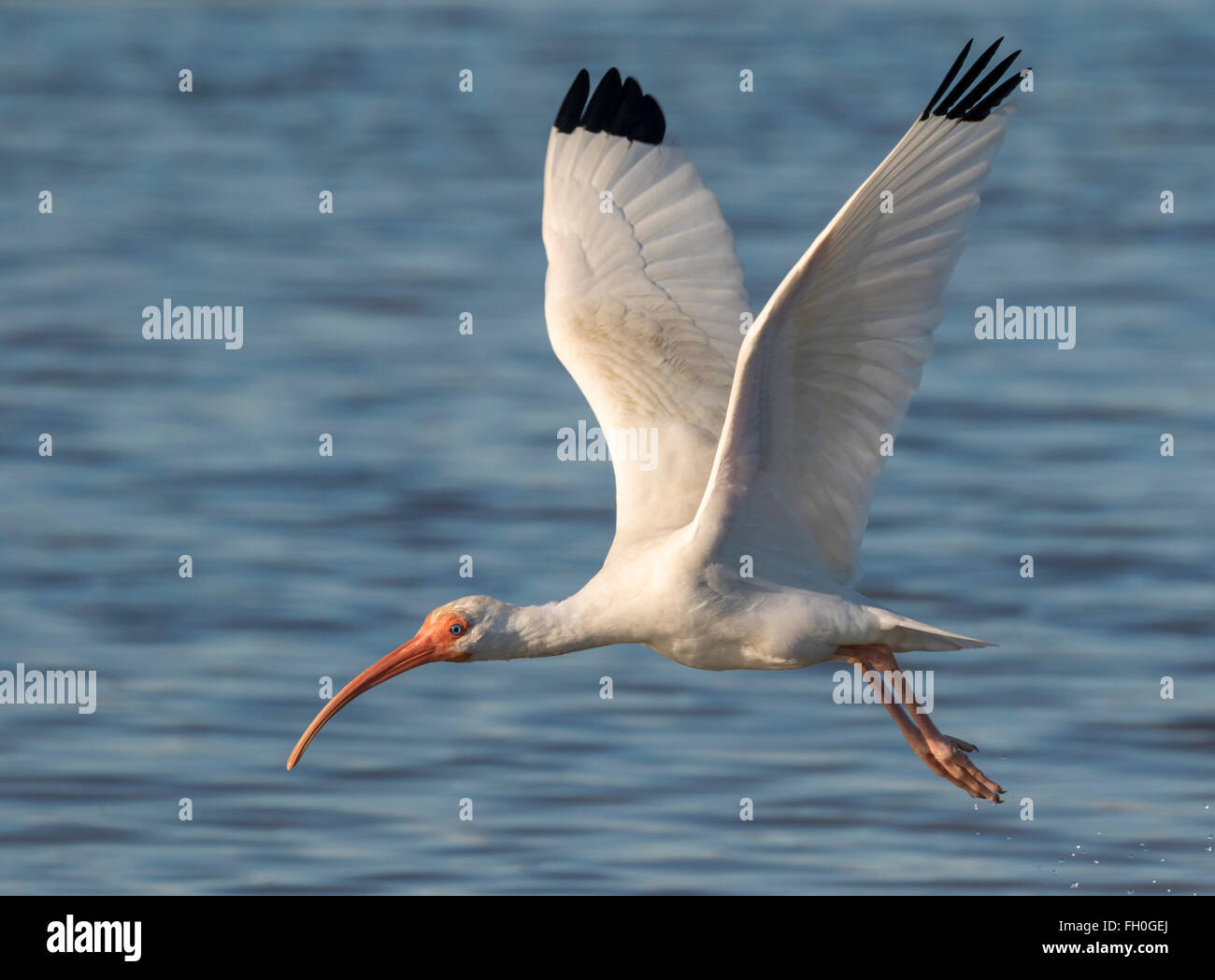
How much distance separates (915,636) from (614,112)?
13.7 ft

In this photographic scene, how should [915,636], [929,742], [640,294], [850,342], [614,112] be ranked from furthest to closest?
1. [614,112]
2. [640,294]
3. [929,742]
4. [915,636]
5. [850,342]

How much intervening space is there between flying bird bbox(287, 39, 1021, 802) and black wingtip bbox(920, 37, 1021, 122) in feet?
0.04

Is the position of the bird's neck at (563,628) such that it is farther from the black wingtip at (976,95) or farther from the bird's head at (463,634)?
the black wingtip at (976,95)

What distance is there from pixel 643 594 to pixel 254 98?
2705 cm

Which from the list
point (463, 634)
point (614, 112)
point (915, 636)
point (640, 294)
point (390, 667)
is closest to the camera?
point (915, 636)

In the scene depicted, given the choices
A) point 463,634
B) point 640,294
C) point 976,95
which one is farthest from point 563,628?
point 976,95

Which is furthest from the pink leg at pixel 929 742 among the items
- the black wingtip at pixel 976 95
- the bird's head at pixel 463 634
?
the black wingtip at pixel 976 95

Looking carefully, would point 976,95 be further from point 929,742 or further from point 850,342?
point 929,742

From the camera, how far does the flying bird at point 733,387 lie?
10359 millimetres

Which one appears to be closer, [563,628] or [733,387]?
[733,387]

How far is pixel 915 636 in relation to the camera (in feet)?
37.0

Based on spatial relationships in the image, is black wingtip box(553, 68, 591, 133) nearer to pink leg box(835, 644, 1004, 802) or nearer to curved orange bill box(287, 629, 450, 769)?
curved orange bill box(287, 629, 450, 769)

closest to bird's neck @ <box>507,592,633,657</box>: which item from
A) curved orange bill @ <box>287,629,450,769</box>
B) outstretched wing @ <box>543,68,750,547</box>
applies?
curved orange bill @ <box>287,629,450,769</box>

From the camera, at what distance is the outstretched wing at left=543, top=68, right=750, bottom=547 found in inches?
478
